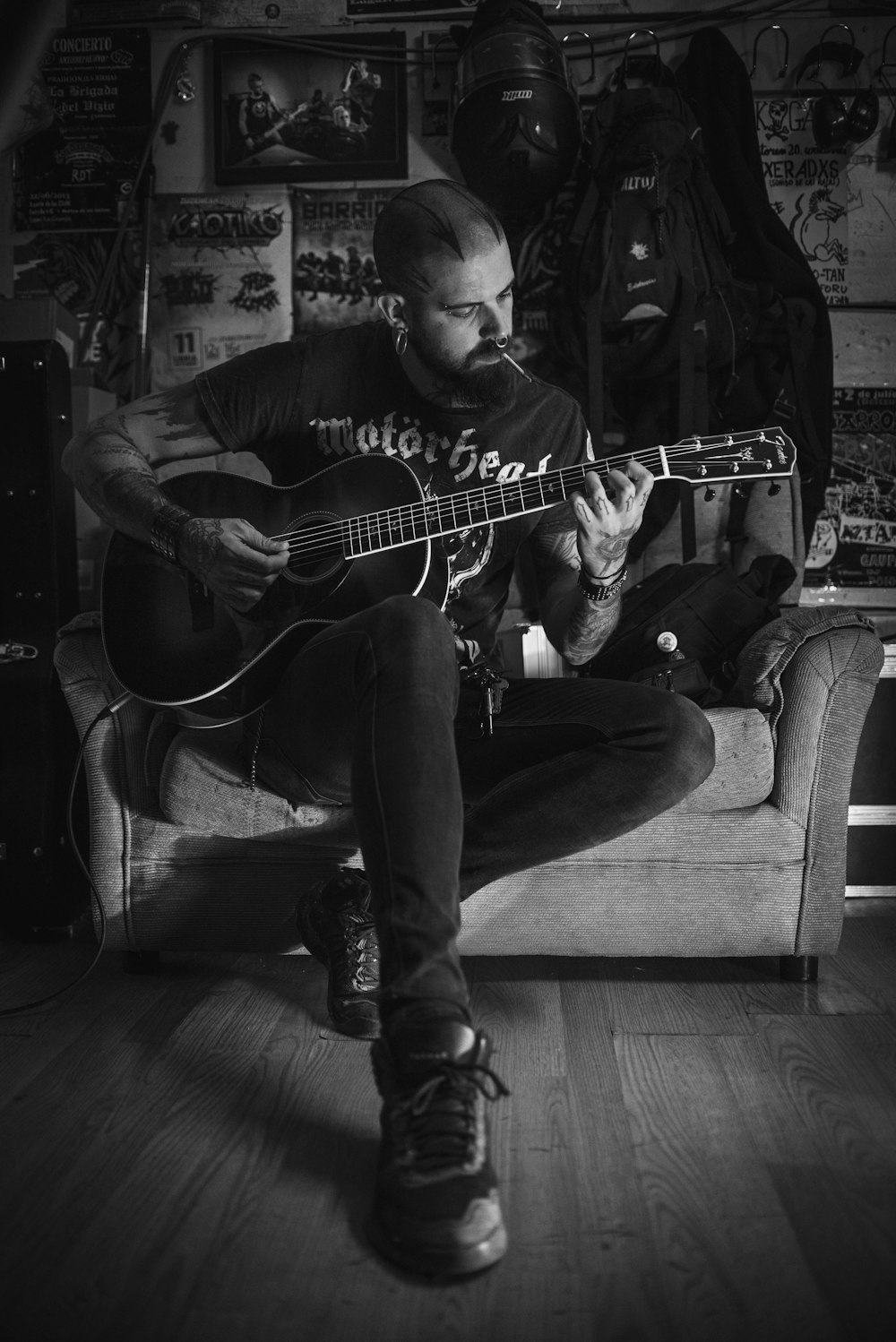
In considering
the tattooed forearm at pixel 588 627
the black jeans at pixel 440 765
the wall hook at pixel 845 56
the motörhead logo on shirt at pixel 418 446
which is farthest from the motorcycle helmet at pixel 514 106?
the black jeans at pixel 440 765

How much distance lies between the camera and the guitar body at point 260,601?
1511 millimetres

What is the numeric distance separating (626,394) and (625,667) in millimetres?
921

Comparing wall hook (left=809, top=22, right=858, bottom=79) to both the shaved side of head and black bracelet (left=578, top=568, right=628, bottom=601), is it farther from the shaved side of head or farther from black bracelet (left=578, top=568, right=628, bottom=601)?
black bracelet (left=578, top=568, right=628, bottom=601)

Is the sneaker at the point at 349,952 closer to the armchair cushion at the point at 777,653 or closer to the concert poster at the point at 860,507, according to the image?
the armchair cushion at the point at 777,653

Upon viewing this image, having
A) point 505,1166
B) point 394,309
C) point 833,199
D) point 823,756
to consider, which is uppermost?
point 833,199

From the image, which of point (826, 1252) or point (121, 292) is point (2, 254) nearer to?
point (121, 292)

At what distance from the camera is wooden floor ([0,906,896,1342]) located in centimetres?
85

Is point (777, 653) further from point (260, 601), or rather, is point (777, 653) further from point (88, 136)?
point (88, 136)

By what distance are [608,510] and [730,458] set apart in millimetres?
242

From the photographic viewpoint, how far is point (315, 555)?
5.05 feet

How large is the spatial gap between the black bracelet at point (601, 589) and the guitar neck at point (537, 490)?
13cm

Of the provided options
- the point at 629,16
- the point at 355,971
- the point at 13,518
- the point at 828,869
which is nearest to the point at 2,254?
the point at 13,518

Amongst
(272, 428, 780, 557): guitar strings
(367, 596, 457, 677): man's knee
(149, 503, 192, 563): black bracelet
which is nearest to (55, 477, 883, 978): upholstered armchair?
(149, 503, 192, 563): black bracelet

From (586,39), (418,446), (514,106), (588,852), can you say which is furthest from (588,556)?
(586,39)
